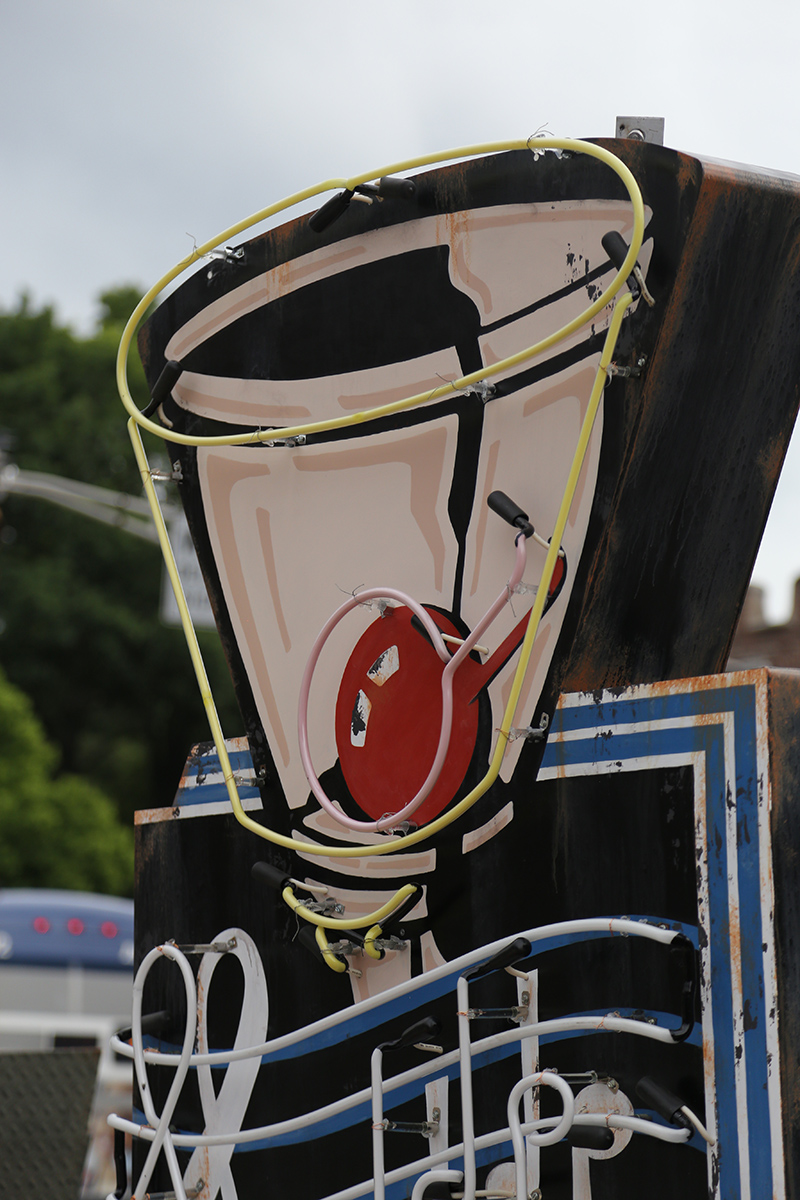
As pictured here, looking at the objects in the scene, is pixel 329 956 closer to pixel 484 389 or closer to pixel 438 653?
pixel 438 653

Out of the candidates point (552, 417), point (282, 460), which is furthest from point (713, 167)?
point (282, 460)

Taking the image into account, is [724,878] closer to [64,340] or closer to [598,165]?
[598,165]

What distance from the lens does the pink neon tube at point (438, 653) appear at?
101 inches

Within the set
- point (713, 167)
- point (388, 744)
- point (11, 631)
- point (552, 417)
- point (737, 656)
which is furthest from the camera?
point (11, 631)

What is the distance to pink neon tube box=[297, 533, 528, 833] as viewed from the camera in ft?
8.41

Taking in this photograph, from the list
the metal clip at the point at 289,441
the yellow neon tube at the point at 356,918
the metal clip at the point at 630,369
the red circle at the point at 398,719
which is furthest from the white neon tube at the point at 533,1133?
the metal clip at the point at 289,441

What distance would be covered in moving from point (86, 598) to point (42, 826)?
14.4ft

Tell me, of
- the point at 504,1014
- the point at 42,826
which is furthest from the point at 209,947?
the point at 42,826

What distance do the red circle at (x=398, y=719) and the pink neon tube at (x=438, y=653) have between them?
0.05m

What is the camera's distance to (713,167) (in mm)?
2439

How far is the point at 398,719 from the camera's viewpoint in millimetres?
2861

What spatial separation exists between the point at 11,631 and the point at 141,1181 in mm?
19061

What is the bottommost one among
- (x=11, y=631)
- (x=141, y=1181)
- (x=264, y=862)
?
(x=141, y=1181)

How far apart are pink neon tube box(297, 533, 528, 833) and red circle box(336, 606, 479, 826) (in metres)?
0.05
